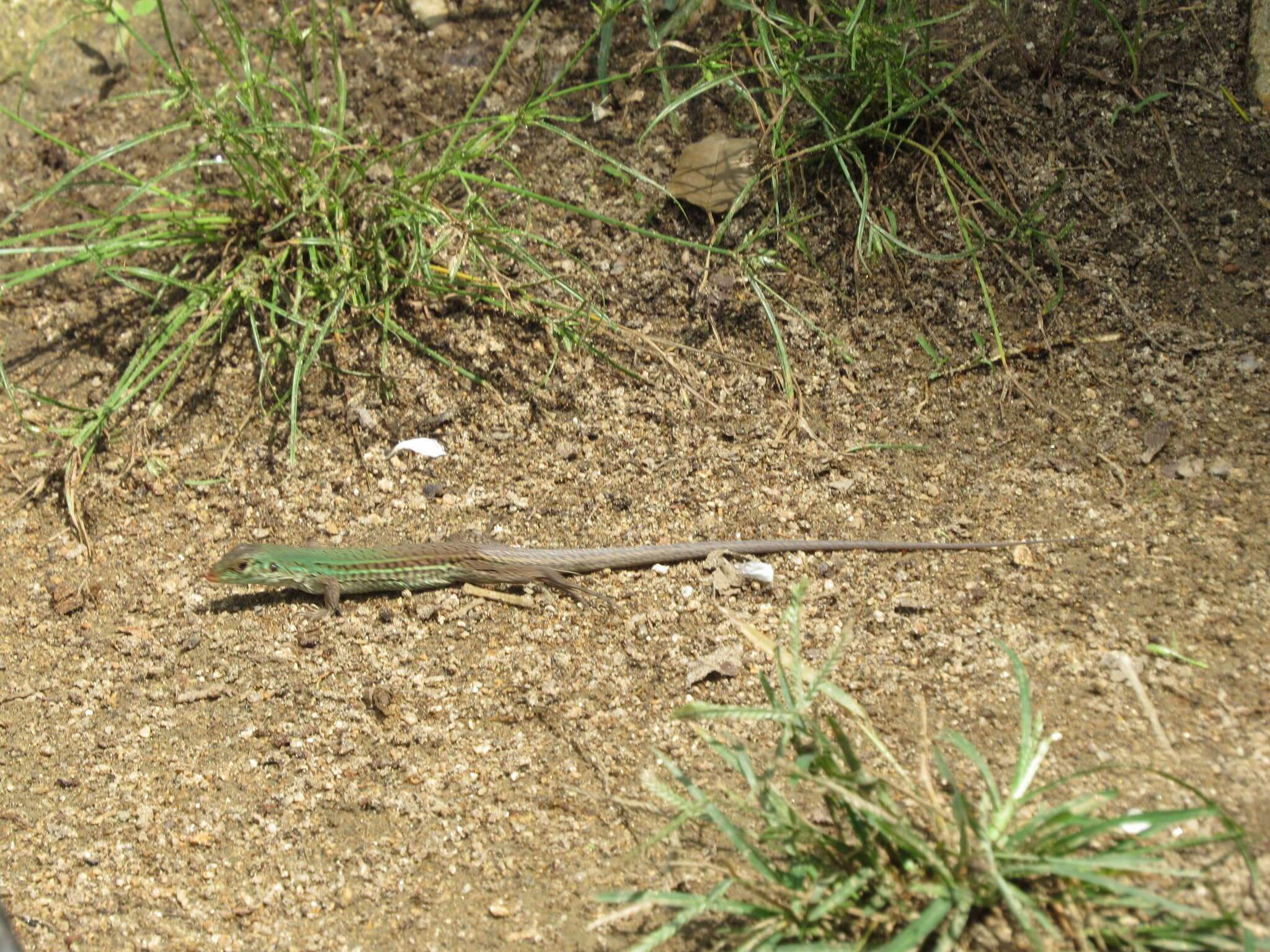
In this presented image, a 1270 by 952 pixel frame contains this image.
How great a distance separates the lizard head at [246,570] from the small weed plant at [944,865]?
179 cm

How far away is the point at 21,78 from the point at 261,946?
422cm

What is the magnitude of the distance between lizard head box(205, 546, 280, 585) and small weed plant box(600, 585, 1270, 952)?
179 cm

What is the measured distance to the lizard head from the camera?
3.45 metres

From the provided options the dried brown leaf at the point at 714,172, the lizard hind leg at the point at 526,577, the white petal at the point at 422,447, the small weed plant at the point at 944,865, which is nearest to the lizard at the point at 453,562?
the lizard hind leg at the point at 526,577

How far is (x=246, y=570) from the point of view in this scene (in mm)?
3451

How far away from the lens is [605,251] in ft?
13.7

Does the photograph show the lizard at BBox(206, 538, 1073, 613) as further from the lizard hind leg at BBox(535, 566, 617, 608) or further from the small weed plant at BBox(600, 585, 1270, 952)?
the small weed plant at BBox(600, 585, 1270, 952)

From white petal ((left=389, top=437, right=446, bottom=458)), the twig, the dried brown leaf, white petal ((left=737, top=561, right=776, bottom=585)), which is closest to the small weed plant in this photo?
the twig

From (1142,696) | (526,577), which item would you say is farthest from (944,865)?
(526,577)

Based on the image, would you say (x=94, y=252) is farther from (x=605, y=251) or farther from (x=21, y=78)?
(x=605, y=251)

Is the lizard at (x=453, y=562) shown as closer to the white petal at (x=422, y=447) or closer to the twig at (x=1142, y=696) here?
the white petal at (x=422, y=447)

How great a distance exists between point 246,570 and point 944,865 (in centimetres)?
235

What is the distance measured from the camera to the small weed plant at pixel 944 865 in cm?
194

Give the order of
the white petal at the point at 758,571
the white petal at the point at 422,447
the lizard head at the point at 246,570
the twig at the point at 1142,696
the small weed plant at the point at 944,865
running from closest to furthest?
the small weed plant at the point at 944,865 → the twig at the point at 1142,696 → the white petal at the point at 758,571 → the lizard head at the point at 246,570 → the white petal at the point at 422,447
